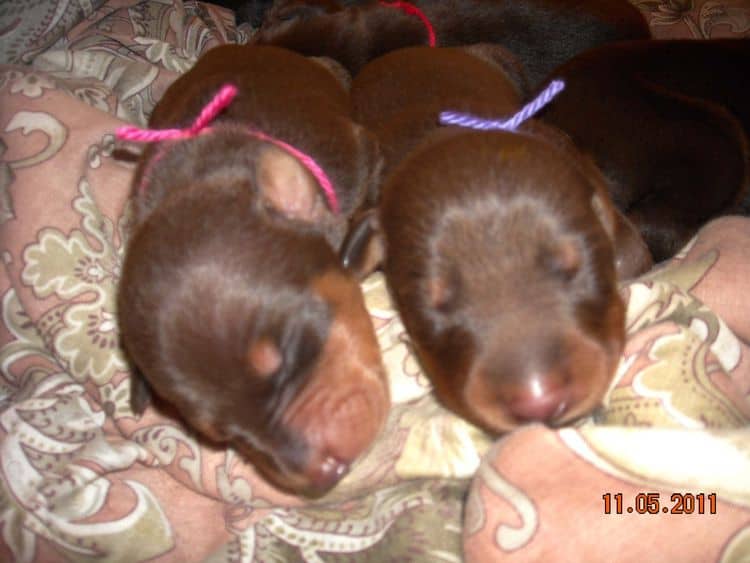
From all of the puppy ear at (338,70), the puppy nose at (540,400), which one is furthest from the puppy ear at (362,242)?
the puppy ear at (338,70)

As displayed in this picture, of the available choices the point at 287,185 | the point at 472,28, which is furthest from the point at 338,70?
the point at 287,185

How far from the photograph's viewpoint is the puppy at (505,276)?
1.90m

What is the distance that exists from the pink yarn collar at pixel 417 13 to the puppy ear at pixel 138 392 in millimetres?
2526

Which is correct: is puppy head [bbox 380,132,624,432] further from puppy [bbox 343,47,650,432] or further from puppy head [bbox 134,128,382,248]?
puppy head [bbox 134,128,382,248]

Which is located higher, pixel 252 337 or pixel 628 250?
pixel 252 337

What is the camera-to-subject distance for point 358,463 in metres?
2.31

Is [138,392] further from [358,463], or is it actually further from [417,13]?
[417,13]

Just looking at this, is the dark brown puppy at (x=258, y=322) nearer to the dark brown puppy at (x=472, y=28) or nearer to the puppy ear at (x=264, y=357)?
the puppy ear at (x=264, y=357)

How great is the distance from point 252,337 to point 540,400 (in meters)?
0.75

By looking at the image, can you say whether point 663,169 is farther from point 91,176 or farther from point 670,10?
point 91,176

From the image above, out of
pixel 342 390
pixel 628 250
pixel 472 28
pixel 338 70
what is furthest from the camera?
pixel 472 28
